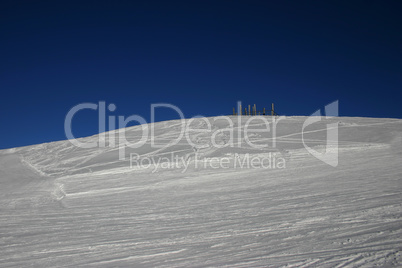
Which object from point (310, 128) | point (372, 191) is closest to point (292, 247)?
point (372, 191)

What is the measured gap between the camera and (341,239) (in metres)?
2.68

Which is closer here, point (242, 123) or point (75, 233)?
point (75, 233)

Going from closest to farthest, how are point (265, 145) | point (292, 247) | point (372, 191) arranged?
point (292, 247) → point (372, 191) → point (265, 145)

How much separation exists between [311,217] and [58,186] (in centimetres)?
687

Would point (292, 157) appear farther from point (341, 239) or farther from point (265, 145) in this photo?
point (341, 239)

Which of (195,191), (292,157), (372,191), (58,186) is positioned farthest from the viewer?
(292,157)

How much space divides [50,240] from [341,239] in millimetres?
3343

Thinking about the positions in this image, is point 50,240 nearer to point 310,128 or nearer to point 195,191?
point 195,191

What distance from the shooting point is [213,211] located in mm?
4246

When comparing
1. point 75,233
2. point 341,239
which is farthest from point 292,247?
point 75,233

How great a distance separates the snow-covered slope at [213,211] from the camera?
8.63 feet

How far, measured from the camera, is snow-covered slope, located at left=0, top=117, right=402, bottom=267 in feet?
8.63

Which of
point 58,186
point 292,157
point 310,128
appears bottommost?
point 58,186

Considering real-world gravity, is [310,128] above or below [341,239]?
above
